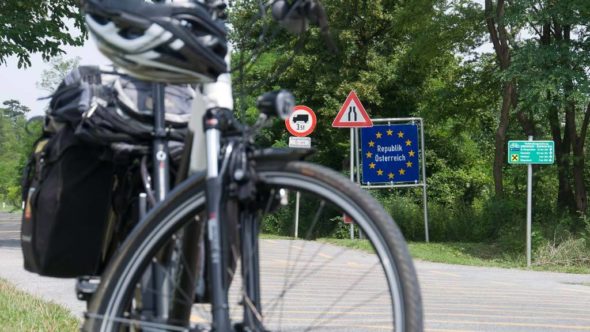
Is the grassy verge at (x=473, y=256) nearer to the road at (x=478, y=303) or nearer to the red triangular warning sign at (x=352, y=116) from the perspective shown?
the red triangular warning sign at (x=352, y=116)

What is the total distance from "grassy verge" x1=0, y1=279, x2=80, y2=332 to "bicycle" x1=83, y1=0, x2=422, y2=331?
8.71 feet

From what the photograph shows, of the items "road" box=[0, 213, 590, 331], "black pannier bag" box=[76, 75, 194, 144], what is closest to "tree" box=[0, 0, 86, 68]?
"road" box=[0, 213, 590, 331]

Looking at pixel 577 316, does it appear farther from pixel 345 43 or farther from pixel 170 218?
pixel 345 43

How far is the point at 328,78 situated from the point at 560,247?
55.3 feet

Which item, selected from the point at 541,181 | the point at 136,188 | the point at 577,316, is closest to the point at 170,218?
the point at 136,188

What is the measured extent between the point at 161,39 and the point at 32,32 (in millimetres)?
15795

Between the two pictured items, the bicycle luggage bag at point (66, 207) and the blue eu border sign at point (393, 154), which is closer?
the bicycle luggage bag at point (66, 207)

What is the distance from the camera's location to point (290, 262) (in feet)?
8.33

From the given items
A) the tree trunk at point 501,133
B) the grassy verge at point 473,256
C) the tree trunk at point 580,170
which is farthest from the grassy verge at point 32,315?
the tree trunk at point 501,133

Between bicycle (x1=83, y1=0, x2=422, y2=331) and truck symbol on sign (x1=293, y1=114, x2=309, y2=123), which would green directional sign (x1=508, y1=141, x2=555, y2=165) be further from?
bicycle (x1=83, y1=0, x2=422, y2=331)

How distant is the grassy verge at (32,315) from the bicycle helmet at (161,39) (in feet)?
9.17

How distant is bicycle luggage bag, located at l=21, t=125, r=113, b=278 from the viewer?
10.1 feet

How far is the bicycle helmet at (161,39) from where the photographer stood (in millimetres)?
2561

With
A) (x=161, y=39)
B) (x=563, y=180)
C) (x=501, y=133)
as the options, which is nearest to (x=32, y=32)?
(x=501, y=133)
